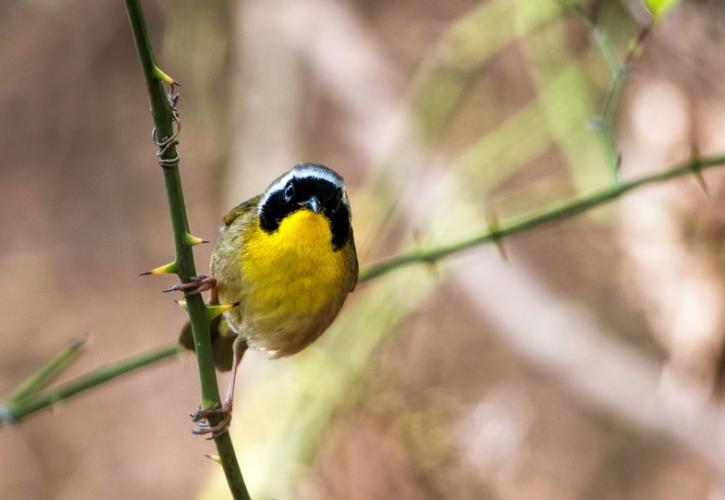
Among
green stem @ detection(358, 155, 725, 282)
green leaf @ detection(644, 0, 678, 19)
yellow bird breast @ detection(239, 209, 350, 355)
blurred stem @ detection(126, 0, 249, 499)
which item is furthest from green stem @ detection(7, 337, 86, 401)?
green leaf @ detection(644, 0, 678, 19)

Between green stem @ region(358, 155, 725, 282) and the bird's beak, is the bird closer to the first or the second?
the bird's beak

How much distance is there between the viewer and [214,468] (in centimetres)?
548

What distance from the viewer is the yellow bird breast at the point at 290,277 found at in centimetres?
270

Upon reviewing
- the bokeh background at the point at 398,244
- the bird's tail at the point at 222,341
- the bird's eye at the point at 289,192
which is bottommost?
the bird's eye at the point at 289,192

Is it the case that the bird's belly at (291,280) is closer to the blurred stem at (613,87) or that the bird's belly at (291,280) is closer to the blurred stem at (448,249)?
the blurred stem at (448,249)

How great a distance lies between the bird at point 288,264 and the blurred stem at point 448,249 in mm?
182

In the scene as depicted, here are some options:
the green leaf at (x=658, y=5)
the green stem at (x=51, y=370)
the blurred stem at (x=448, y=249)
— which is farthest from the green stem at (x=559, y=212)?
the green stem at (x=51, y=370)

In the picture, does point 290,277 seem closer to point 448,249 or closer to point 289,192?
point 289,192

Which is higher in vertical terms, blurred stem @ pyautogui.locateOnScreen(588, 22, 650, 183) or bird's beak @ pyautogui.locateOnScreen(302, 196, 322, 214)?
bird's beak @ pyautogui.locateOnScreen(302, 196, 322, 214)

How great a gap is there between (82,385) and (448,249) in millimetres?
1045

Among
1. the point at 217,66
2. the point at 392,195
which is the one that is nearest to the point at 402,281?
the point at 392,195

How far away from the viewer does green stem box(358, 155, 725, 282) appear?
2299 mm

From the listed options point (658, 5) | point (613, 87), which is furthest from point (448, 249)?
point (658, 5)

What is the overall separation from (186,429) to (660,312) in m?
3.22
